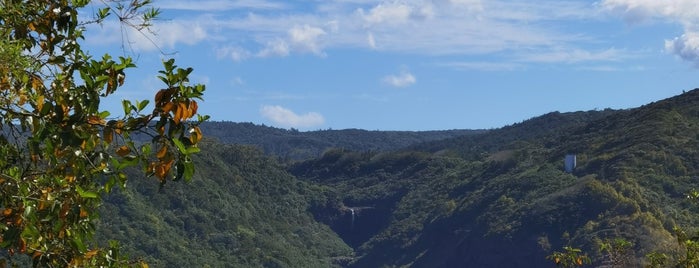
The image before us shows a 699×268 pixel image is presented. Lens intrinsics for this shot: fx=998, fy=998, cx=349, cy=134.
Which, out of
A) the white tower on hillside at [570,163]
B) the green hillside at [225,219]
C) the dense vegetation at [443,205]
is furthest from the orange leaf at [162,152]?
the white tower on hillside at [570,163]

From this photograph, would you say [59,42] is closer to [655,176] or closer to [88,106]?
[88,106]

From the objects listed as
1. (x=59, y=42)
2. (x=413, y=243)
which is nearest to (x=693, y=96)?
(x=413, y=243)

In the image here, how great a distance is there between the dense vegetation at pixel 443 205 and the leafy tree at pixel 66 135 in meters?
39.9

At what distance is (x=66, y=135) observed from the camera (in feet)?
15.7

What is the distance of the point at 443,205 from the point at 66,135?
91.5m

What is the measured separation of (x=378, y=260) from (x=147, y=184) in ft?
73.8

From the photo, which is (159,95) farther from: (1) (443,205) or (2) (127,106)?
(1) (443,205)

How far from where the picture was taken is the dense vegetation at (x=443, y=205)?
65125 mm

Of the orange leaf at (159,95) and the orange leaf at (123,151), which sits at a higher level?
the orange leaf at (159,95)

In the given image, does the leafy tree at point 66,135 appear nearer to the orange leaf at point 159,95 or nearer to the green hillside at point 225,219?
the orange leaf at point 159,95

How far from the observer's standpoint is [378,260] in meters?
91.1

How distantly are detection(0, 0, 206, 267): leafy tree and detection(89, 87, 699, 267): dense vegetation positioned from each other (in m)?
39.9

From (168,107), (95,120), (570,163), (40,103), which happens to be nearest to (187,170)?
(168,107)

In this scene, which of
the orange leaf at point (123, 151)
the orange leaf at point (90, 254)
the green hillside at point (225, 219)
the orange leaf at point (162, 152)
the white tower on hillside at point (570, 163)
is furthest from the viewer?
the white tower on hillside at point (570, 163)
